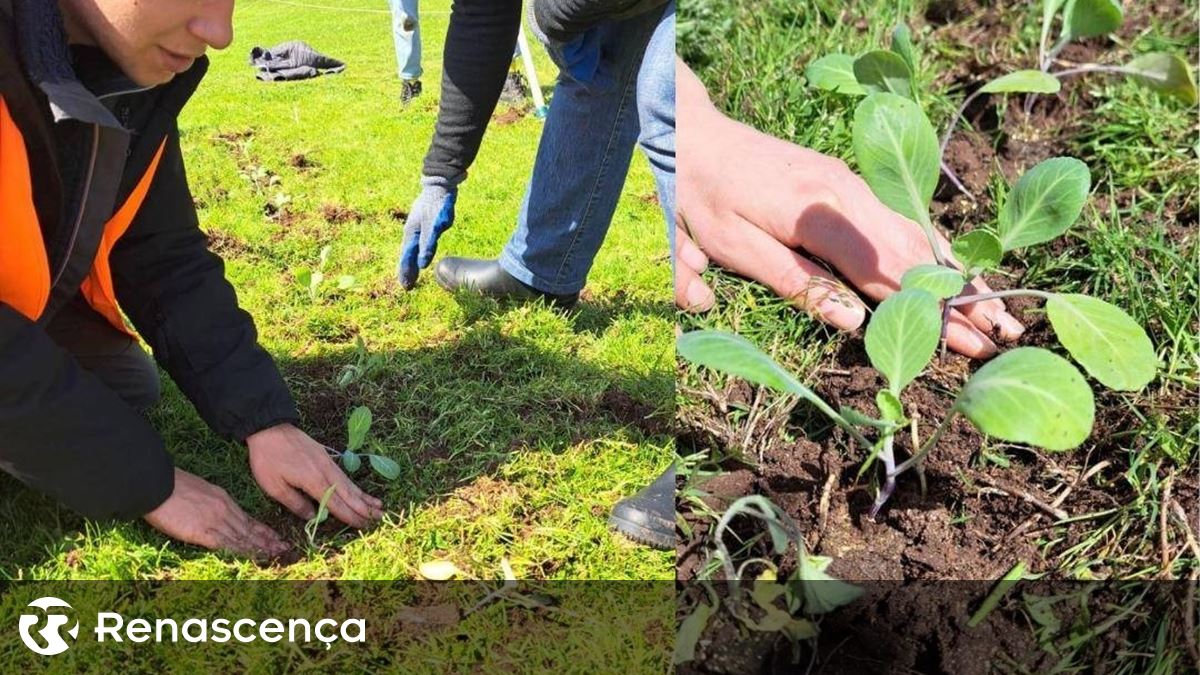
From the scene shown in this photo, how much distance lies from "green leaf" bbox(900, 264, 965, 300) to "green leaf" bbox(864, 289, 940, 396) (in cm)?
7

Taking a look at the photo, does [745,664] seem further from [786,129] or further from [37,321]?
[786,129]

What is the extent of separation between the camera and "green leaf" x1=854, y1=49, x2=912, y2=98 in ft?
3.61

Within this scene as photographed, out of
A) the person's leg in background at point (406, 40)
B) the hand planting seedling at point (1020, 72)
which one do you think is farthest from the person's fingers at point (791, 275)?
the person's leg in background at point (406, 40)

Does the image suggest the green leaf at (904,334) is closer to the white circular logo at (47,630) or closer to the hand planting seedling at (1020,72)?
the hand planting seedling at (1020,72)

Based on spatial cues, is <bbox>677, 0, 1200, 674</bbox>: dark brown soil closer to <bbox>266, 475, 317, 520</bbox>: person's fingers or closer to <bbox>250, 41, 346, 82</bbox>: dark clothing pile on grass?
<bbox>266, 475, 317, 520</bbox>: person's fingers

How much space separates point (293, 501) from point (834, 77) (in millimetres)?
789

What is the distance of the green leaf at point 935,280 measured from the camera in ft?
2.93

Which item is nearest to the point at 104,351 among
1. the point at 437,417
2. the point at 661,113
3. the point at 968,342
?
the point at 437,417

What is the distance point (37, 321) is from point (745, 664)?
2.39 ft

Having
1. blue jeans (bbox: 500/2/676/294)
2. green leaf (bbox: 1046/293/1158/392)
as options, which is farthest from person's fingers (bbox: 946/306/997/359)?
blue jeans (bbox: 500/2/676/294)

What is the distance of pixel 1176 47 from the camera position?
1594 millimetres

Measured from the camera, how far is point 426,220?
1234 millimetres

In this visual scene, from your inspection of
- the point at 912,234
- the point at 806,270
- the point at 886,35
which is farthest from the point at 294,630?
the point at 886,35

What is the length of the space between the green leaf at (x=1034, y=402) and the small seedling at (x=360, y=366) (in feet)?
2.32
